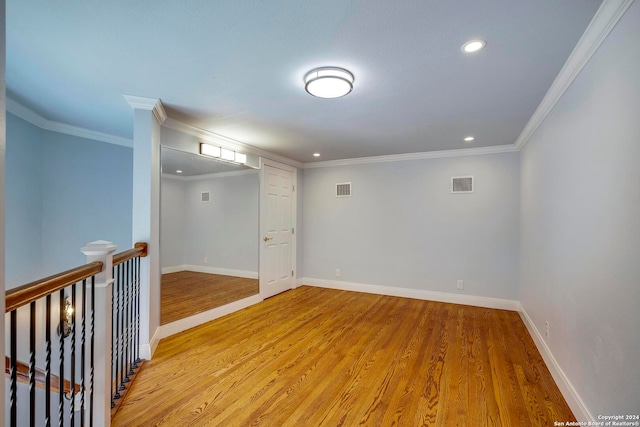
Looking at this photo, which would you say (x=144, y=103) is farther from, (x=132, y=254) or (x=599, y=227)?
(x=599, y=227)

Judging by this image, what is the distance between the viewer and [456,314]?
3852 millimetres

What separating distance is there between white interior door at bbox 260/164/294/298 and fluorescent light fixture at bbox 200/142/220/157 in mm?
957

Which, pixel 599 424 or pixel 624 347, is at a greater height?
pixel 624 347

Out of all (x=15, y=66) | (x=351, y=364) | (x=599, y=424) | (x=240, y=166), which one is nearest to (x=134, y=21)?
(x=15, y=66)

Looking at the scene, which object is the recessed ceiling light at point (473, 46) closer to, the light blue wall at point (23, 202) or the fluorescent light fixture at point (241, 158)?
the fluorescent light fixture at point (241, 158)

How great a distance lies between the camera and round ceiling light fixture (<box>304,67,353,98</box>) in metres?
2.05

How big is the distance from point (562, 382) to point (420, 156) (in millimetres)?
3294

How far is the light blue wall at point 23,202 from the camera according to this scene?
2930 mm

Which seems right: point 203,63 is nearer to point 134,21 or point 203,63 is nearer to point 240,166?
point 134,21

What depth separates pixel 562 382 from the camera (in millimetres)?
2076

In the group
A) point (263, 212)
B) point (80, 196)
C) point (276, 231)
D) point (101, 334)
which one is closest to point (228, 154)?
point (263, 212)

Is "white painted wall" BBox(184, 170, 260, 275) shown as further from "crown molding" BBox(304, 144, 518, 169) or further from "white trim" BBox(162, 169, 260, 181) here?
"crown molding" BBox(304, 144, 518, 169)

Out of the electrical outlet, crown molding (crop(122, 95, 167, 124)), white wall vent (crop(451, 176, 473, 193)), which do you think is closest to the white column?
crown molding (crop(122, 95, 167, 124))

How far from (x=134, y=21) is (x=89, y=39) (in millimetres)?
417
